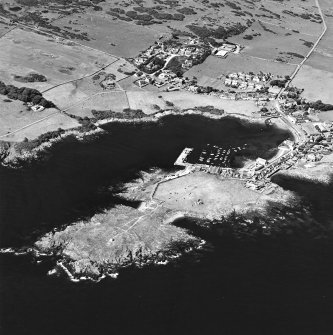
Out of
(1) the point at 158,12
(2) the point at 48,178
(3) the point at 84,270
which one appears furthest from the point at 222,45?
(3) the point at 84,270

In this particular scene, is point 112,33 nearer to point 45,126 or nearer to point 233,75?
point 233,75

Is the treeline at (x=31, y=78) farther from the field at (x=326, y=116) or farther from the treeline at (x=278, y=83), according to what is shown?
the field at (x=326, y=116)

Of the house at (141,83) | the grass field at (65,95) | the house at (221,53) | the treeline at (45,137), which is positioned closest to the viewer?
the treeline at (45,137)

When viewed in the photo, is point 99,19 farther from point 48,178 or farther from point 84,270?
point 84,270

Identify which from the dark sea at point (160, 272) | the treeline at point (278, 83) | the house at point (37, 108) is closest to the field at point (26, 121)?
the house at point (37, 108)

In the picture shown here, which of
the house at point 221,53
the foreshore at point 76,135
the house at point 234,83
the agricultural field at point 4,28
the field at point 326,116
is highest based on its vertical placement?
the field at point 326,116

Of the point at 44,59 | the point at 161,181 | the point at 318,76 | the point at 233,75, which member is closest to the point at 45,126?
the point at 161,181
